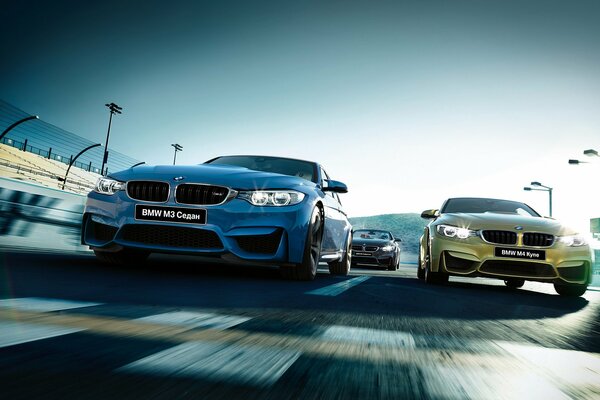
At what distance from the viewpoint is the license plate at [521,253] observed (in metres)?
7.25

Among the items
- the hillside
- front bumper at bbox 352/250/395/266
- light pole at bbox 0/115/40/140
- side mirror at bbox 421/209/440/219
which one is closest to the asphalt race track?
side mirror at bbox 421/209/440/219

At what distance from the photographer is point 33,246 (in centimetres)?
896

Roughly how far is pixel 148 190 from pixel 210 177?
2.14ft

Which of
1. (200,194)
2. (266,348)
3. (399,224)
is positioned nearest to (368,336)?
(266,348)

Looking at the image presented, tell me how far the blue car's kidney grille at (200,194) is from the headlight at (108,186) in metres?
0.68

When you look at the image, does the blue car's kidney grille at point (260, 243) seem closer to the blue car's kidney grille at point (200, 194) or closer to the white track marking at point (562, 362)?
the blue car's kidney grille at point (200, 194)

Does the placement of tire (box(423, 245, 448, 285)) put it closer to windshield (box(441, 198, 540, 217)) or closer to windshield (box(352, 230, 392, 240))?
windshield (box(441, 198, 540, 217))

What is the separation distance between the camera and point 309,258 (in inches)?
244

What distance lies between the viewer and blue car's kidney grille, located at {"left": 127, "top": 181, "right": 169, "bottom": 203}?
5.66m

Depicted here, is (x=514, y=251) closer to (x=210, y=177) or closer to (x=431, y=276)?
(x=431, y=276)

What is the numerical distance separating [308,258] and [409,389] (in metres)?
4.55

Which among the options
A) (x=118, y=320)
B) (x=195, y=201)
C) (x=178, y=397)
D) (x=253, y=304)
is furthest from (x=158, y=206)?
(x=178, y=397)

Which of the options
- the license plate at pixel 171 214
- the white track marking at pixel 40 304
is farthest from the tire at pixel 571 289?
the white track marking at pixel 40 304

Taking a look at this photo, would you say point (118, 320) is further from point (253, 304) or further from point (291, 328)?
point (253, 304)
